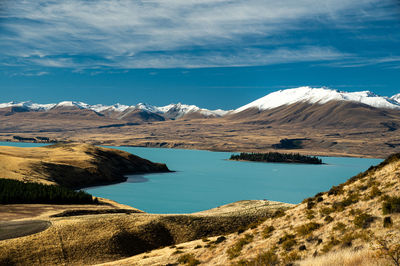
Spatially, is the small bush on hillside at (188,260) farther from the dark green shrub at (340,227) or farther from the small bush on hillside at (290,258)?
the dark green shrub at (340,227)

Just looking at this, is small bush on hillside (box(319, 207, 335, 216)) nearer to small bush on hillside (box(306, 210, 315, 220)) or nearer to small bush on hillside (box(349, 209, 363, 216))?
small bush on hillside (box(306, 210, 315, 220))

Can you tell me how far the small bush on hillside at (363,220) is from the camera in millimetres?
22156

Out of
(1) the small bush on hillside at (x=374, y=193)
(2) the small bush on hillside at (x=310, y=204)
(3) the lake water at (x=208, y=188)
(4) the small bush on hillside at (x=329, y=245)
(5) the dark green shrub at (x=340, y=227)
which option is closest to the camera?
(4) the small bush on hillside at (x=329, y=245)

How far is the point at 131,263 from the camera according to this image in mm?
29875

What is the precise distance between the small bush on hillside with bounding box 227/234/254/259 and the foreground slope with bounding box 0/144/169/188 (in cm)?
8004

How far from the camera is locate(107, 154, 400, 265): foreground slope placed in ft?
64.8

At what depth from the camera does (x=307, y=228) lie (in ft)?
81.8

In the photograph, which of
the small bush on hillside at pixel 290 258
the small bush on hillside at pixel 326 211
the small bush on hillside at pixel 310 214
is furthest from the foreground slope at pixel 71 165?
the small bush on hillside at pixel 290 258

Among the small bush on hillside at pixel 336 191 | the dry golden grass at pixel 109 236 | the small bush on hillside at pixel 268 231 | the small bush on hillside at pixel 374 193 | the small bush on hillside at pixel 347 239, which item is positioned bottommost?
the dry golden grass at pixel 109 236

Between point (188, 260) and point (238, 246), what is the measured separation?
146 inches

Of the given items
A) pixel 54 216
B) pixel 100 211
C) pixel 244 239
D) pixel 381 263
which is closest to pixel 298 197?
pixel 100 211

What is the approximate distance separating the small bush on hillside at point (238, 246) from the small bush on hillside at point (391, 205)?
363 inches

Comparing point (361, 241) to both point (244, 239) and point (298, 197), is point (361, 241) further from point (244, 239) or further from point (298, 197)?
point (298, 197)

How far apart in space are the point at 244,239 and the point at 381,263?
12.4m
